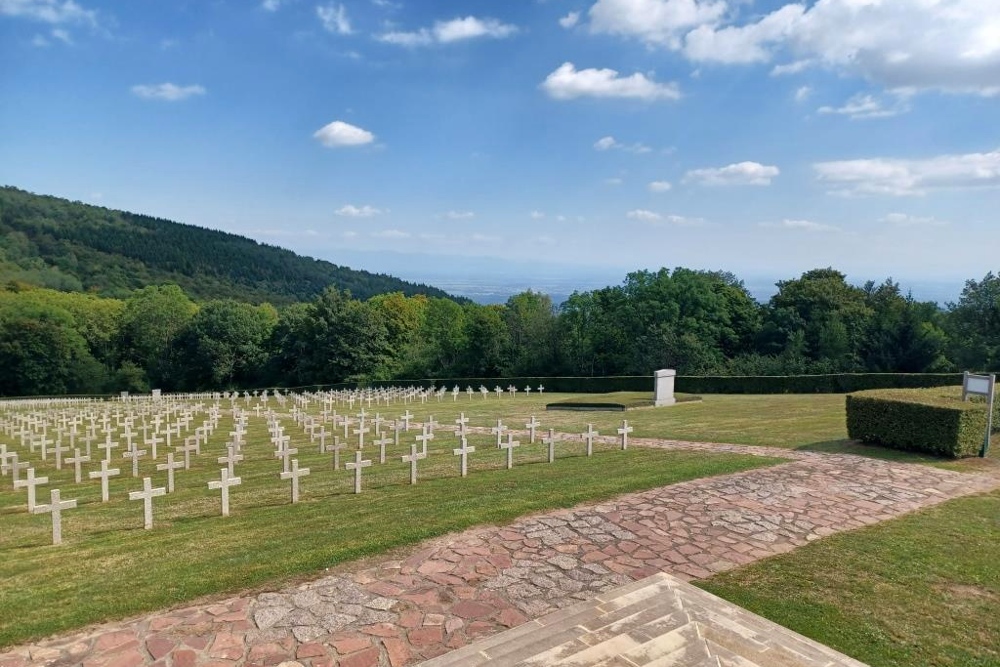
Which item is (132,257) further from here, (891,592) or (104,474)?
(891,592)

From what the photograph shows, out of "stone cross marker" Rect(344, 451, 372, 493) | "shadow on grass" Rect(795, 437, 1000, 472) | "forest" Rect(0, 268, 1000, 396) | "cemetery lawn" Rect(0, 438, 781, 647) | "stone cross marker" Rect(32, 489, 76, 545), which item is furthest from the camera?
"forest" Rect(0, 268, 1000, 396)

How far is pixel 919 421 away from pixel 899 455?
0.81 meters

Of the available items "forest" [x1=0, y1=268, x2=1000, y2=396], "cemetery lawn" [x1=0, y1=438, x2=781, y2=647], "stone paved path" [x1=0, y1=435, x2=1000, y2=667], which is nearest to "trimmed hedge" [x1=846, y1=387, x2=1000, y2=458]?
"stone paved path" [x1=0, y1=435, x2=1000, y2=667]

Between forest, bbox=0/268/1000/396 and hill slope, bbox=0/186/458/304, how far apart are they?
110 ft

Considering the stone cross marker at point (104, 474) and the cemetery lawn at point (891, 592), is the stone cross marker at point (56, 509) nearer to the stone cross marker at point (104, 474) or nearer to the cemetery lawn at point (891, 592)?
the stone cross marker at point (104, 474)

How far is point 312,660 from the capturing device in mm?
4664

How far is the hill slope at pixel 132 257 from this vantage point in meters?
113

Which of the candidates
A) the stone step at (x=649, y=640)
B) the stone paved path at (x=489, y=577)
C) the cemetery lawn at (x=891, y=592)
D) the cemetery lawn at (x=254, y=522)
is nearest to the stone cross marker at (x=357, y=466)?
the cemetery lawn at (x=254, y=522)

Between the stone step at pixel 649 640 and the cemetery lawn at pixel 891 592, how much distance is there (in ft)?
1.50

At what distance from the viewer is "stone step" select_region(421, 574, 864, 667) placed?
15.1 ft

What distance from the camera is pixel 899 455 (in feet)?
41.7

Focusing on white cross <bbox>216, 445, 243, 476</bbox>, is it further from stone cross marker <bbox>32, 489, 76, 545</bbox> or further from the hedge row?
the hedge row

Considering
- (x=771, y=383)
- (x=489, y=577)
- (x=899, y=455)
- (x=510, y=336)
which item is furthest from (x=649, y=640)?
(x=510, y=336)

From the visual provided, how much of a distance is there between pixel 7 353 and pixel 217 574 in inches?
2998
